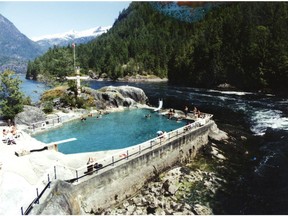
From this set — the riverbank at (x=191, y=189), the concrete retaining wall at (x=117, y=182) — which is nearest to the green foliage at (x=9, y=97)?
the concrete retaining wall at (x=117, y=182)

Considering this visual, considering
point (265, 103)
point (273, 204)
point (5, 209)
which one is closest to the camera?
point (5, 209)

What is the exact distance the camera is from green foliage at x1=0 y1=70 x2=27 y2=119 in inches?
1704

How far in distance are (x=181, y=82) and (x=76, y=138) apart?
10807cm

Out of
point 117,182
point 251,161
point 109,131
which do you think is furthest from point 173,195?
point 109,131

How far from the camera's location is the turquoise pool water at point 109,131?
120 feet

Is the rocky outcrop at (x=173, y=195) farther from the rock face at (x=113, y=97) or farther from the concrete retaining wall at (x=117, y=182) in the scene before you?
the rock face at (x=113, y=97)

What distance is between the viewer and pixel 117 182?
28.5 m

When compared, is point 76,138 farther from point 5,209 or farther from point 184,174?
point 5,209

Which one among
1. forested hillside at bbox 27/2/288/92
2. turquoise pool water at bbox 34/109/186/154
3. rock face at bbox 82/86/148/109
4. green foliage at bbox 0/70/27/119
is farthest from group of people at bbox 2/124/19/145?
forested hillside at bbox 27/2/288/92

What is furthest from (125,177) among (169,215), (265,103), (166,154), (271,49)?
(271,49)

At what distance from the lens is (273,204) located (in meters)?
28.8

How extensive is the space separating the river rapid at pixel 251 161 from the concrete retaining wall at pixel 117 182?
14.9 ft

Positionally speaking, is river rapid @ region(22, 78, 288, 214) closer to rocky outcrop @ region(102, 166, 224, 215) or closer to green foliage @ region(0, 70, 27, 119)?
rocky outcrop @ region(102, 166, 224, 215)

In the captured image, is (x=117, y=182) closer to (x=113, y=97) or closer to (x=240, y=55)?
(x=113, y=97)
